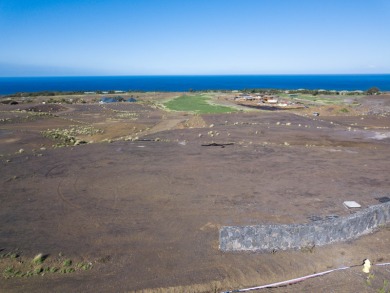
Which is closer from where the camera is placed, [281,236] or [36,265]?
[36,265]

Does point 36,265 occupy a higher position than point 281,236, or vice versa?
point 281,236

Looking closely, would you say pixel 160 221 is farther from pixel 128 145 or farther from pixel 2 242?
pixel 128 145

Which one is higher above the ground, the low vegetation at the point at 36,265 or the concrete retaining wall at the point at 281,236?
the concrete retaining wall at the point at 281,236

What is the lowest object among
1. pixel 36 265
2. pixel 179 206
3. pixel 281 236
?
pixel 36 265

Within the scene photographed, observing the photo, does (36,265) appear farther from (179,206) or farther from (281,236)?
(281,236)

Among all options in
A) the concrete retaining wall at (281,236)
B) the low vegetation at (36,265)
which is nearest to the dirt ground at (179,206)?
the low vegetation at (36,265)

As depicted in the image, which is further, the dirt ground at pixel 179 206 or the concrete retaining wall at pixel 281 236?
the concrete retaining wall at pixel 281 236

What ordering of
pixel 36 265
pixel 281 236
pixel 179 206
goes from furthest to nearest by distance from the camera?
pixel 179 206 < pixel 281 236 < pixel 36 265

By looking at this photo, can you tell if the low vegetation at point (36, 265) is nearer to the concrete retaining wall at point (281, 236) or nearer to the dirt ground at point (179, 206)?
the dirt ground at point (179, 206)

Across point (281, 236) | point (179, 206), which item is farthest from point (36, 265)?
point (281, 236)
